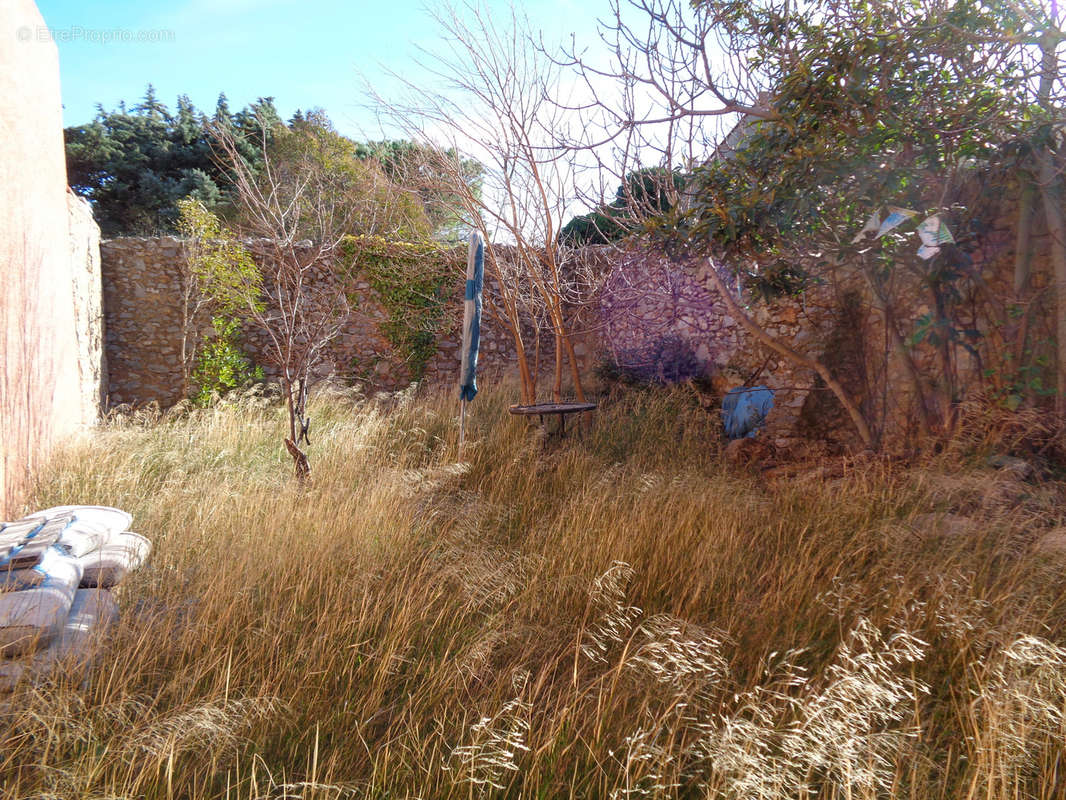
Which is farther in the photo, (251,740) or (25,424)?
(25,424)

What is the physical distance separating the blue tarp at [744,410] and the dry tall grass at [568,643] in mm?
→ 2178

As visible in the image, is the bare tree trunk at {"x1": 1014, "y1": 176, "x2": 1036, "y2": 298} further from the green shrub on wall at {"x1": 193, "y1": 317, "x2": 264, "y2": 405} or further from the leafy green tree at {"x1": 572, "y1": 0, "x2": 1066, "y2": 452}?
the green shrub on wall at {"x1": 193, "y1": 317, "x2": 264, "y2": 405}

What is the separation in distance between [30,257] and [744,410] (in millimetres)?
6080

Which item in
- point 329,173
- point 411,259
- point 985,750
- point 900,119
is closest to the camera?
point 985,750

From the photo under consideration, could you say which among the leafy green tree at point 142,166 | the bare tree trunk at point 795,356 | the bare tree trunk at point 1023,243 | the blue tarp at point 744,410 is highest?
the leafy green tree at point 142,166

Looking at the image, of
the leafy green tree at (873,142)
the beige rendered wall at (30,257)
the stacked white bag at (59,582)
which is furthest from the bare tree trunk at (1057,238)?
the beige rendered wall at (30,257)

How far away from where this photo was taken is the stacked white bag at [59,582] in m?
1.96

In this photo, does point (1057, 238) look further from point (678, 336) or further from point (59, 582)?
point (59, 582)

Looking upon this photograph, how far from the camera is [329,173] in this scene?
47.1ft

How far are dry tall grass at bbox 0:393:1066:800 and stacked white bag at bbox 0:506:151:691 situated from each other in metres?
0.11

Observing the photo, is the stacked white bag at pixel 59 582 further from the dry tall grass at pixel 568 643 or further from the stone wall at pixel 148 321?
the stone wall at pixel 148 321

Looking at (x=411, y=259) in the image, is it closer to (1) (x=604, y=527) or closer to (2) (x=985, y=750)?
(1) (x=604, y=527)

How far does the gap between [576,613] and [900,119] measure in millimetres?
3256

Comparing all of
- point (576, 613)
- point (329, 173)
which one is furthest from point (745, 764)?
point (329, 173)
